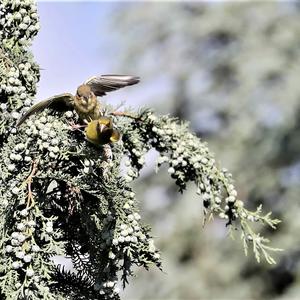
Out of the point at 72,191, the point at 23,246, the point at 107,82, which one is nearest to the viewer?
the point at 23,246

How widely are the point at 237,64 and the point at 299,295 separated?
3.75 meters

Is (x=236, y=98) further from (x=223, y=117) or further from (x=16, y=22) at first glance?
(x=16, y=22)

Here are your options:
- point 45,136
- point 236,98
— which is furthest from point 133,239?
point 236,98

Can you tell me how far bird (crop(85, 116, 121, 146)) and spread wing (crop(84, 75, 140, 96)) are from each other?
0.15 meters

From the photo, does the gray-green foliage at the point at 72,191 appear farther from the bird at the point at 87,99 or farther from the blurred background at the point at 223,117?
the blurred background at the point at 223,117

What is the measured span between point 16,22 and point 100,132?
1.14 ft

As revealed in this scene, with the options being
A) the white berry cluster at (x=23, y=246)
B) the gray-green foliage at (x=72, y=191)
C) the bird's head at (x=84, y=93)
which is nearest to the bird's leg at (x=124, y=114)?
the gray-green foliage at (x=72, y=191)

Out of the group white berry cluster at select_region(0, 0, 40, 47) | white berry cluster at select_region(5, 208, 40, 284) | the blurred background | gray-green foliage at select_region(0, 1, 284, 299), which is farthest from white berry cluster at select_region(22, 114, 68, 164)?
the blurred background

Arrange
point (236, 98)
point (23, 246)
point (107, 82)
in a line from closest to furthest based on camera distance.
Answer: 1. point (23, 246)
2. point (107, 82)
3. point (236, 98)

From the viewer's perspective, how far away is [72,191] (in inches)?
65.0

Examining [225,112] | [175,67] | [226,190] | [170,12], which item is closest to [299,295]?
[225,112]

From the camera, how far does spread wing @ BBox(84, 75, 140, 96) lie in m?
1.76

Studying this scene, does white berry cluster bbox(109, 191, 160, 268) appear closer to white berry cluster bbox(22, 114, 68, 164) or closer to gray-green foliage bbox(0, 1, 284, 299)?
gray-green foliage bbox(0, 1, 284, 299)

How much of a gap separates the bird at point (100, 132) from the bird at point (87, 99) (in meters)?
0.06
